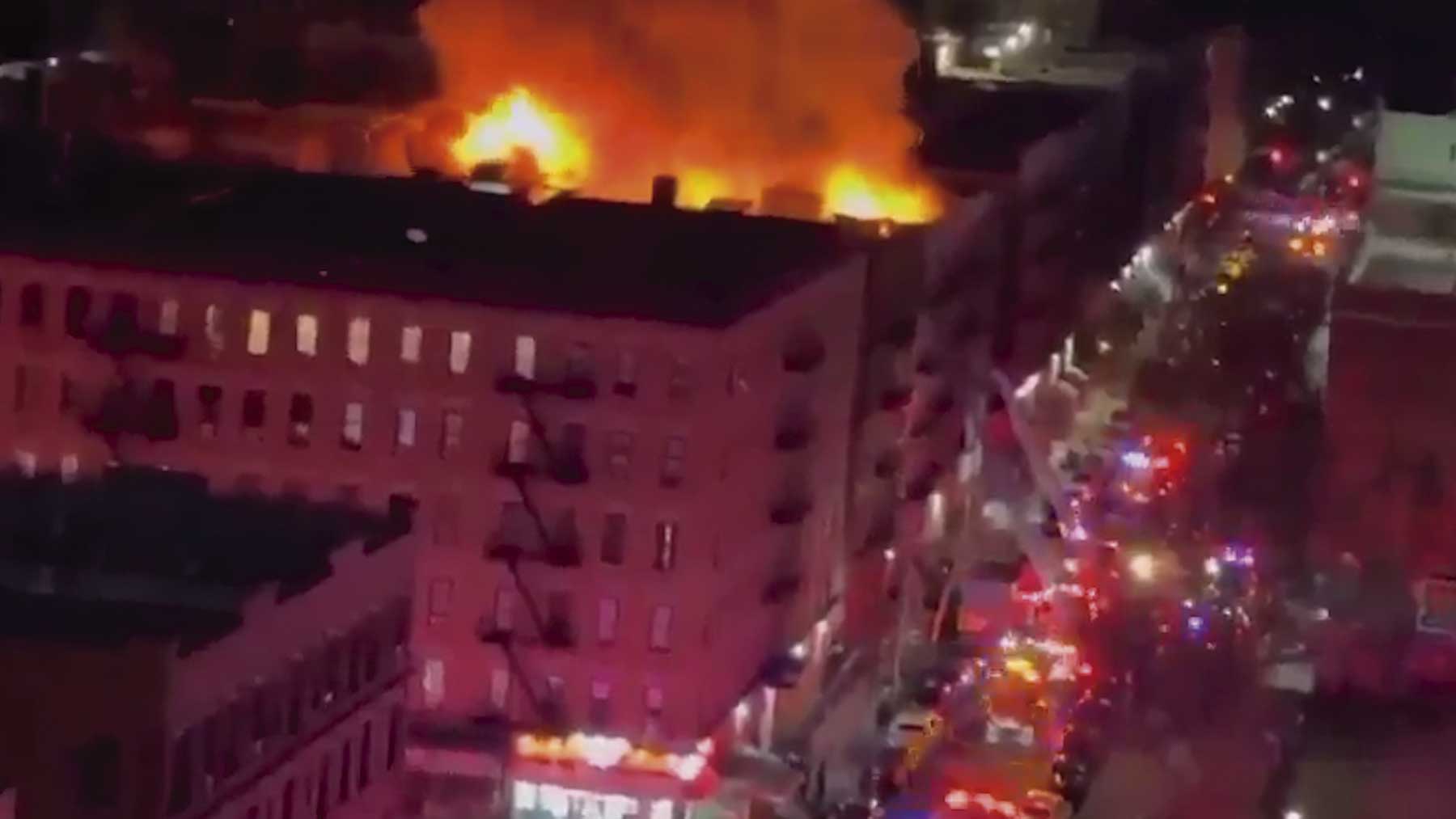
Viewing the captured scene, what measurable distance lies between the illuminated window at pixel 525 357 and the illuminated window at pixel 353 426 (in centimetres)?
137

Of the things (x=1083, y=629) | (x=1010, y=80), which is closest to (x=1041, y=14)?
(x=1010, y=80)

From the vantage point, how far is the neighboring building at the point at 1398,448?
29.4 meters

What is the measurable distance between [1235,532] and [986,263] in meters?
4.97

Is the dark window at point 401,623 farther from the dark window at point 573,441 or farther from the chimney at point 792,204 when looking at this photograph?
the chimney at point 792,204

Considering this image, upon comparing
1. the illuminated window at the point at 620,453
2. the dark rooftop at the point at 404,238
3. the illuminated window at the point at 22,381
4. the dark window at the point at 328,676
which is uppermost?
the dark rooftop at the point at 404,238

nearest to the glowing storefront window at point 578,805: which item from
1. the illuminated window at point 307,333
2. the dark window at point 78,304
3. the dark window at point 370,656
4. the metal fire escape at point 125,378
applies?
the illuminated window at point 307,333

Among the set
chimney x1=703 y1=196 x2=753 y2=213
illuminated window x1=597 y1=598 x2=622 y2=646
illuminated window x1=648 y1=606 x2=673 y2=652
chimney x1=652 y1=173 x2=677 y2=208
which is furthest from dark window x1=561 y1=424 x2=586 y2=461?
chimney x1=652 y1=173 x2=677 y2=208

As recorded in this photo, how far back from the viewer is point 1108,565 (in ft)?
108

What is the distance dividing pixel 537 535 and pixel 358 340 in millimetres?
2199

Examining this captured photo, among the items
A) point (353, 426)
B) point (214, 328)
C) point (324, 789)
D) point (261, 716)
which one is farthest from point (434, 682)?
point (261, 716)

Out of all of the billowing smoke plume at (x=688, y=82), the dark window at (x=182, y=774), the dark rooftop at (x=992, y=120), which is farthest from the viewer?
the dark rooftop at (x=992, y=120)

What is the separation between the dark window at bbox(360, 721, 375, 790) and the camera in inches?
724

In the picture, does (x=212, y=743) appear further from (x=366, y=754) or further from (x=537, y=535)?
(x=537, y=535)

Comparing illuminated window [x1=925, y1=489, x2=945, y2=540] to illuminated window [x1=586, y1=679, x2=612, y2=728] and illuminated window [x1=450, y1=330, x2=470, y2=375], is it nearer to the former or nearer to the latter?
illuminated window [x1=586, y1=679, x2=612, y2=728]
